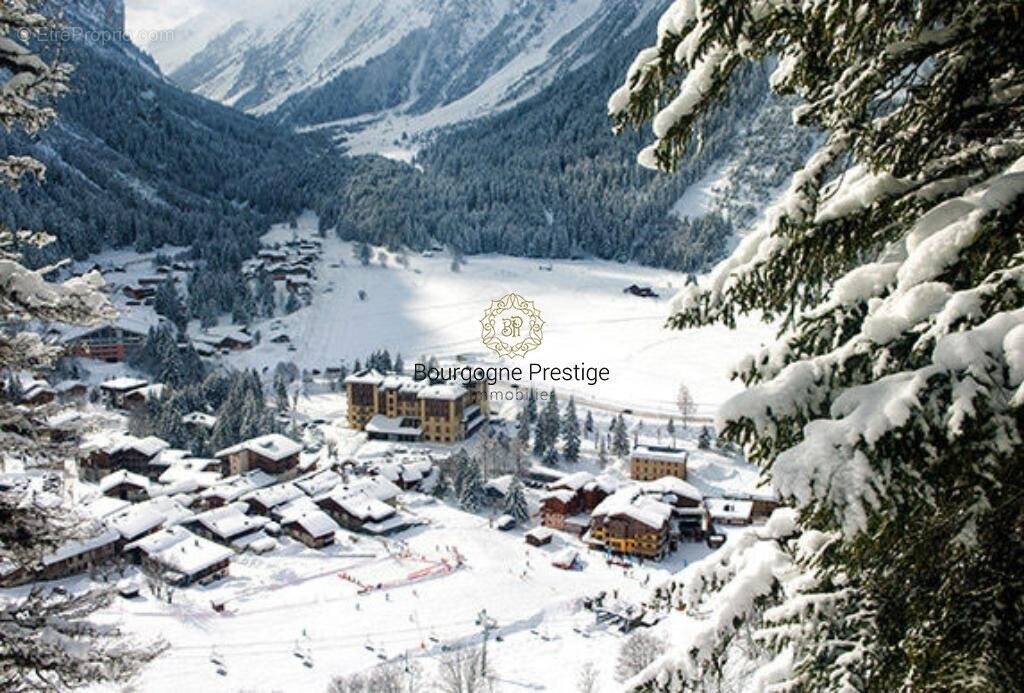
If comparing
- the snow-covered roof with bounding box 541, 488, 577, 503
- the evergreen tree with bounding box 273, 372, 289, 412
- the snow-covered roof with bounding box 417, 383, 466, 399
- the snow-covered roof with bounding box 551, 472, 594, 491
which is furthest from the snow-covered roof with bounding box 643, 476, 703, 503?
the evergreen tree with bounding box 273, 372, 289, 412

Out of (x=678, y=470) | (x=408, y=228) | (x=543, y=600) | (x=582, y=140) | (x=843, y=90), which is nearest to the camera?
(x=843, y=90)

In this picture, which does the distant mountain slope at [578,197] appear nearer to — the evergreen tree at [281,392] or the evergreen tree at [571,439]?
the evergreen tree at [281,392]

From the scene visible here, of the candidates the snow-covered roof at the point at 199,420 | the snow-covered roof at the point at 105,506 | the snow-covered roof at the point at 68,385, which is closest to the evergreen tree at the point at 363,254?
the snow-covered roof at the point at 68,385

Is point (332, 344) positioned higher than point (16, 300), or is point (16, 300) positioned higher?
point (16, 300)

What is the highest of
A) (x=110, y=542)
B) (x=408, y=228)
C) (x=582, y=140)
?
(x=582, y=140)

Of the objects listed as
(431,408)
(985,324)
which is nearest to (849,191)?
(985,324)

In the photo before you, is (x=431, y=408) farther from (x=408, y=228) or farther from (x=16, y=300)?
(x=408, y=228)

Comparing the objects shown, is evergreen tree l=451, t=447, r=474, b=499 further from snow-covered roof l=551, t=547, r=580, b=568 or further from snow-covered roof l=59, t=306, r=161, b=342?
snow-covered roof l=59, t=306, r=161, b=342
